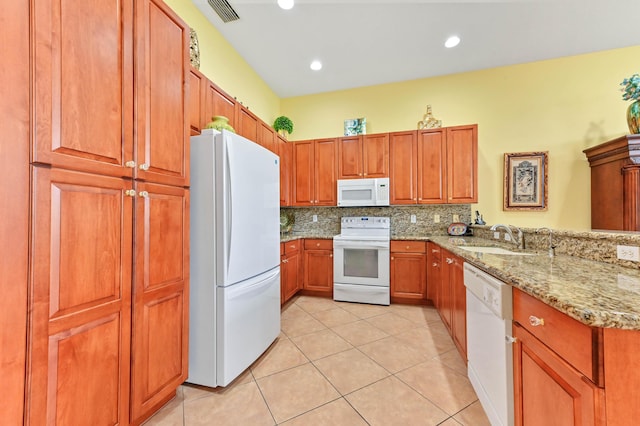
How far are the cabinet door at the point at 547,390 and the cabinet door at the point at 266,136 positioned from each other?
9.22ft

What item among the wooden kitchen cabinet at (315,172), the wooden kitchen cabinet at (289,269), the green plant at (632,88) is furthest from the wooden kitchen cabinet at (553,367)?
the green plant at (632,88)

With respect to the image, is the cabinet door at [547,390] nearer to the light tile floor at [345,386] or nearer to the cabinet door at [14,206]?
the light tile floor at [345,386]

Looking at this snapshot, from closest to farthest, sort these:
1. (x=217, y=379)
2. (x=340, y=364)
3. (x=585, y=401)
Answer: (x=585, y=401) → (x=217, y=379) → (x=340, y=364)

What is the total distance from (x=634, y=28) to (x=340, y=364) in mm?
4631

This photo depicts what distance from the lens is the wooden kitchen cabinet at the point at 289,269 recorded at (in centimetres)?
285

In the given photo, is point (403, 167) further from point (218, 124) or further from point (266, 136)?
point (218, 124)

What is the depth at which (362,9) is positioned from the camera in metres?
2.28

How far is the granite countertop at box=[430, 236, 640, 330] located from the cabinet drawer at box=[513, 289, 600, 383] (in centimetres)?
5

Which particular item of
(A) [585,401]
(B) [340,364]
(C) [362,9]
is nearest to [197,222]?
(B) [340,364]

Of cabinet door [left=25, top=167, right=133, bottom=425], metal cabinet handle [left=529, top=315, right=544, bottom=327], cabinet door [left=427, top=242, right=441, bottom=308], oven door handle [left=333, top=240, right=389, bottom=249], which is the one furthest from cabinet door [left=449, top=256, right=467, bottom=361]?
cabinet door [left=25, top=167, right=133, bottom=425]

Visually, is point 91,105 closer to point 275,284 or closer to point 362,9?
point 275,284

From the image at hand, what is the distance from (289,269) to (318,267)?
0.49 m

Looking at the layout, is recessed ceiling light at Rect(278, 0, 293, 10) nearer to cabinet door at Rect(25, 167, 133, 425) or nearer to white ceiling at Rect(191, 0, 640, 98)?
white ceiling at Rect(191, 0, 640, 98)

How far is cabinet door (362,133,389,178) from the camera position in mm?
3291
